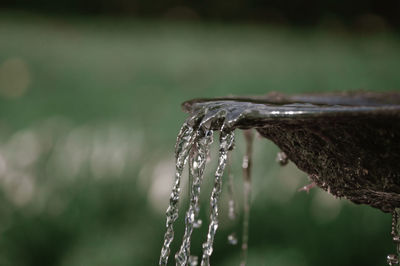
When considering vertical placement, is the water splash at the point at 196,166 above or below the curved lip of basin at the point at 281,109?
below

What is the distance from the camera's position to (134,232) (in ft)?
6.84

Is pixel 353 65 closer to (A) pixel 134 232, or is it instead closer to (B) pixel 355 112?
(A) pixel 134 232

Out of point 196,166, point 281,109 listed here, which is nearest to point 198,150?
point 196,166

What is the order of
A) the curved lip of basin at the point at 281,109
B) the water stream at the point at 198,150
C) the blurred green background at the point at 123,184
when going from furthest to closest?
the blurred green background at the point at 123,184, the water stream at the point at 198,150, the curved lip of basin at the point at 281,109

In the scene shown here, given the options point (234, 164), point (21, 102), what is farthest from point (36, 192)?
point (234, 164)

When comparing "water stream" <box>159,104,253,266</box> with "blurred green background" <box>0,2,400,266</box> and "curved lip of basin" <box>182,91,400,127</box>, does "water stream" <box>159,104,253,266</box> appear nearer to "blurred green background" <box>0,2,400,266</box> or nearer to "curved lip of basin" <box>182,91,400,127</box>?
"curved lip of basin" <box>182,91,400,127</box>

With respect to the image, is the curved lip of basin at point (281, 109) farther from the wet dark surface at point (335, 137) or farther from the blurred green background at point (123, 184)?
the blurred green background at point (123, 184)

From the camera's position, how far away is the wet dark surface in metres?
0.62

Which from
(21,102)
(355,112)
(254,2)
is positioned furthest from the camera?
(254,2)

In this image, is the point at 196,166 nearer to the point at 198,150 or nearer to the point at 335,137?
the point at 198,150

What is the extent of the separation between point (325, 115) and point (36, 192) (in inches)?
68.5

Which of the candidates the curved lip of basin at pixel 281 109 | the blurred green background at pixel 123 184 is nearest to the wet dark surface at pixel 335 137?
Result: the curved lip of basin at pixel 281 109

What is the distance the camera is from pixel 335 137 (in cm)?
69

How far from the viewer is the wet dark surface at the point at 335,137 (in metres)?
0.62
